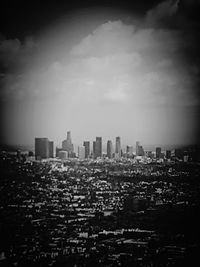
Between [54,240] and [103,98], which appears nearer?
[54,240]

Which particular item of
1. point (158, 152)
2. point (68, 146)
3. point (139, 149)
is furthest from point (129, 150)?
point (68, 146)

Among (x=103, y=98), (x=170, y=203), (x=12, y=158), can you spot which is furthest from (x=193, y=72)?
(x=12, y=158)

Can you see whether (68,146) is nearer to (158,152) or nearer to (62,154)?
(62,154)

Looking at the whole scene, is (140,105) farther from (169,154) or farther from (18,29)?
(18,29)

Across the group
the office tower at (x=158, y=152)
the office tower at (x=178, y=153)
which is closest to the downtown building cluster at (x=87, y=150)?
the office tower at (x=158, y=152)

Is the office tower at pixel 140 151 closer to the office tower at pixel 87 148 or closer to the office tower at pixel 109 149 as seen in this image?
the office tower at pixel 109 149

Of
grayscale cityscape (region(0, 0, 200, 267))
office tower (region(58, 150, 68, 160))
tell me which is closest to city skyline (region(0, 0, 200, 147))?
grayscale cityscape (region(0, 0, 200, 267))

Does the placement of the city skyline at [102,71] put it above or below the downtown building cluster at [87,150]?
above
